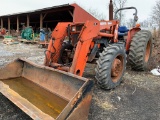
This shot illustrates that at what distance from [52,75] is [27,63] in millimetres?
952

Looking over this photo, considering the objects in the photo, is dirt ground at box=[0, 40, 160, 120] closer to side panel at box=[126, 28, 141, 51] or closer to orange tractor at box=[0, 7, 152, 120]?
orange tractor at box=[0, 7, 152, 120]

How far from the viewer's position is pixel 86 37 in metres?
3.76

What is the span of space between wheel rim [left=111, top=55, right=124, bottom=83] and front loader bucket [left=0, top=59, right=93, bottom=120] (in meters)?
1.29

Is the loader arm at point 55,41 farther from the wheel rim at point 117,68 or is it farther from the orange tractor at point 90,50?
the wheel rim at point 117,68

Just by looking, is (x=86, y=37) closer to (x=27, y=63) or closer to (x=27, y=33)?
(x=27, y=63)

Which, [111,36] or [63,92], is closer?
[63,92]

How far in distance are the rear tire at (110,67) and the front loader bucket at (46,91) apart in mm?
855

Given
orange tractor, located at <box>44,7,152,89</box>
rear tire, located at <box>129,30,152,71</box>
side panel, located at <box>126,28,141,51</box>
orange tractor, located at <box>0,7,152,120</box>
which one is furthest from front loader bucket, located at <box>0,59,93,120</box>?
side panel, located at <box>126,28,141,51</box>

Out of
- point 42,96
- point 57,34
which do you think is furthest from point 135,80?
point 42,96

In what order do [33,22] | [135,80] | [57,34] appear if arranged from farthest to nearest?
[33,22], [135,80], [57,34]

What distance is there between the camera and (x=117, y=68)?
423cm

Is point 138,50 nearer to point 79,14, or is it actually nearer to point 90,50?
point 90,50

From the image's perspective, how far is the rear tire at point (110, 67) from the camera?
3.79 metres

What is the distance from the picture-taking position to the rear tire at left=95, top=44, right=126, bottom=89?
379cm
